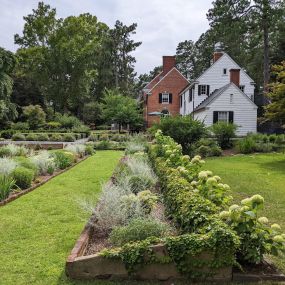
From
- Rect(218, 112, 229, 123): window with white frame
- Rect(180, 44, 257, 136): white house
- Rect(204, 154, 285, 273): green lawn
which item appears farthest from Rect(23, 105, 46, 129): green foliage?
Rect(204, 154, 285, 273): green lawn

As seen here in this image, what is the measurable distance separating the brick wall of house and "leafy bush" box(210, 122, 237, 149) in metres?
16.8

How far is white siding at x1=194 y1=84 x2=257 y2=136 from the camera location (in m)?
27.0

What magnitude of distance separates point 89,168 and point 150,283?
9337mm

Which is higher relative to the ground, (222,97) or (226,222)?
(222,97)

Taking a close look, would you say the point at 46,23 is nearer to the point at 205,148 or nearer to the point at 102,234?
the point at 205,148

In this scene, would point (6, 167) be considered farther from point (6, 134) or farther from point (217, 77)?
point (217, 77)

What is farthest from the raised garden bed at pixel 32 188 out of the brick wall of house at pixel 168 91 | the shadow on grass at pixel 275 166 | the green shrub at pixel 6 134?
the brick wall of house at pixel 168 91

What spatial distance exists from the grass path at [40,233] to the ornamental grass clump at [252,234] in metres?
1.87

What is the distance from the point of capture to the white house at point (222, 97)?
27.1 metres

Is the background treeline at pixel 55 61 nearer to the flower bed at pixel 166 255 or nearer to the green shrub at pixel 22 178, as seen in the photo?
the green shrub at pixel 22 178

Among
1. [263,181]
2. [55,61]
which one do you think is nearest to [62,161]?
[263,181]

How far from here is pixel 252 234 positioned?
142 inches

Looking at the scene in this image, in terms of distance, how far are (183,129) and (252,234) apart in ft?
40.1

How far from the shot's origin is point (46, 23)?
43281 millimetres
